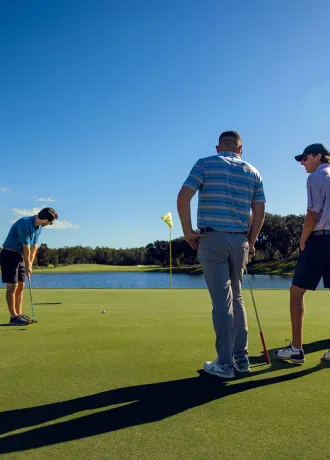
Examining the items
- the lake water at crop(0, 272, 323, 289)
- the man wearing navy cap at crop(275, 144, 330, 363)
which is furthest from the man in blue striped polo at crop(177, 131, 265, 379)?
the lake water at crop(0, 272, 323, 289)

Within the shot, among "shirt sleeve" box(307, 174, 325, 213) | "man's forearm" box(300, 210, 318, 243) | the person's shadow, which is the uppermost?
"shirt sleeve" box(307, 174, 325, 213)

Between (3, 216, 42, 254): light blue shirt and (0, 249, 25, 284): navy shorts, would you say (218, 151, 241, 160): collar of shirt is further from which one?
(0, 249, 25, 284): navy shorts

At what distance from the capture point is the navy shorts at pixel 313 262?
3.64 m

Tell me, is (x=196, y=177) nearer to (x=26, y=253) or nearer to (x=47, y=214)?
(x=47, y=214)

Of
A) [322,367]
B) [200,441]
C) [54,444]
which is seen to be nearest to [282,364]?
[322,367]

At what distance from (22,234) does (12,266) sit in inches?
21.2

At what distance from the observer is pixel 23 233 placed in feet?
19.4

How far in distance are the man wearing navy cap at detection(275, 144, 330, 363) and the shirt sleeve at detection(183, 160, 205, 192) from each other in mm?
1082

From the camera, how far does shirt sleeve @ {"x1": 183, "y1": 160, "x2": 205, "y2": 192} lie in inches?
130

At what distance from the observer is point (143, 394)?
2.70 meters

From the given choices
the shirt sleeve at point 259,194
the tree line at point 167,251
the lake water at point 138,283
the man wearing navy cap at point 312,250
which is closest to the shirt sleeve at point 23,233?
the shirt sleeve at point 259,194

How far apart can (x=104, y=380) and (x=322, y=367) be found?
1.88 meters

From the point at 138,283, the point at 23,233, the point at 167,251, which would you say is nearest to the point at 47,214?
the point at 23,233

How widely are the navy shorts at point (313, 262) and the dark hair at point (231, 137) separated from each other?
44.1 inches
